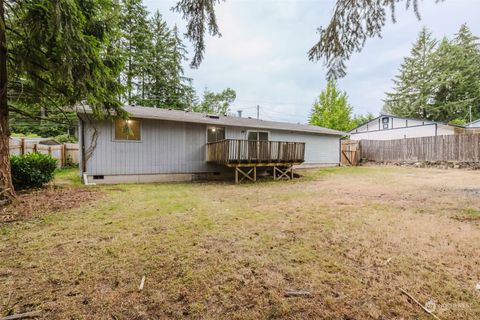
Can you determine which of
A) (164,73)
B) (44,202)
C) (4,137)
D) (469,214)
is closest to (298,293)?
(469,214)

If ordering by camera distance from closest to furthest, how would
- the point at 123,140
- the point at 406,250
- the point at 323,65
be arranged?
the point at 406,250 < the point at 323,65 < the point at 123,140

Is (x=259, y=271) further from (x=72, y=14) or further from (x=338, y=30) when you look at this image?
(x=72, y=14)

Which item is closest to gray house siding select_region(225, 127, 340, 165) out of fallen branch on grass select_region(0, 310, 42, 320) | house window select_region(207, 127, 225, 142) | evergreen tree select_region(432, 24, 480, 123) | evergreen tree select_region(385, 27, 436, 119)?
house window select_region(207, 127, 225, 142)

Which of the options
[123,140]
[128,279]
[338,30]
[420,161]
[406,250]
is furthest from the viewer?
[420,161]

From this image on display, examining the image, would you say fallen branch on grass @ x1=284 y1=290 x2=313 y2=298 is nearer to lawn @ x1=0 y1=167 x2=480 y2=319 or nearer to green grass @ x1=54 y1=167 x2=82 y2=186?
lawn @ x1=0 y1=167 x2=480 y2=319

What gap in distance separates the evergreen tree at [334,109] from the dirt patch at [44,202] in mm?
26511

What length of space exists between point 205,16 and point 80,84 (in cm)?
272

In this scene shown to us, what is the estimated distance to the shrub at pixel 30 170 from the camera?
20.2ft

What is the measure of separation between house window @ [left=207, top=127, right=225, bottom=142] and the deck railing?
0.50m

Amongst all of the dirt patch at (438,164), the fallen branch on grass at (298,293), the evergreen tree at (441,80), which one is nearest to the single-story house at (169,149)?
the fallen branch on grass at (298,293)

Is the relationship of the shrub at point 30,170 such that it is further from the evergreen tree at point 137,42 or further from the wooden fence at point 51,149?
the evergreen tree at point 137,42

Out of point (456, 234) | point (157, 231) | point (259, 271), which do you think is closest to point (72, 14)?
point (157, 231)

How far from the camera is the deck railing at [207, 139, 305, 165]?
29.3 ft

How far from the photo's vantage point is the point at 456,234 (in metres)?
3.23
